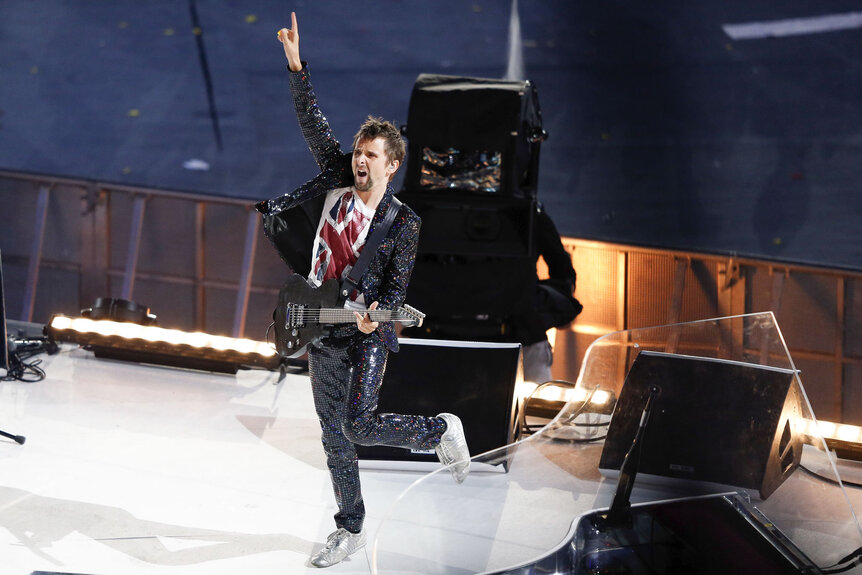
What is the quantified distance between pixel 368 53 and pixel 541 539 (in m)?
5.42

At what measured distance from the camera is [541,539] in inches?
89.6

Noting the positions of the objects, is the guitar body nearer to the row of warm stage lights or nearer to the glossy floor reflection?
the glossy floor reflection

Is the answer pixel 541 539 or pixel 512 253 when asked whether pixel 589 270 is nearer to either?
pixel 512 253

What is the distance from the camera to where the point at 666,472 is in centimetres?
234

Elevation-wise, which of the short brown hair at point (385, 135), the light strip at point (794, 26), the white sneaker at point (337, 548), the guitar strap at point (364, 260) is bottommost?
the white sneaker at point (337, 548)

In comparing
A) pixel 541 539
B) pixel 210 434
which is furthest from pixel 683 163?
pixel 541 539

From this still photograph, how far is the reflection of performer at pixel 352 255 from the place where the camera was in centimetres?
284

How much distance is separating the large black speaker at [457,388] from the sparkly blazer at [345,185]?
3.09 ft

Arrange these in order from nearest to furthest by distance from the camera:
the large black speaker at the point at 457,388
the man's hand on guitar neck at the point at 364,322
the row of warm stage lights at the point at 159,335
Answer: the man's hand on guitar neck at the point at 364,322
the large black speaker at the point at 457,388
the row of warm stage lights at the point at 159,335

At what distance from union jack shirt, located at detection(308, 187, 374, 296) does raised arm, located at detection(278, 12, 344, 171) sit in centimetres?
8

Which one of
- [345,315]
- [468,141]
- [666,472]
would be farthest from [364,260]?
[468,141]

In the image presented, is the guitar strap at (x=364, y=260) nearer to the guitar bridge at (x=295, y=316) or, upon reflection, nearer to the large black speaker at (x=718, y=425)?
the guitar bridge at (x=295, y=316)

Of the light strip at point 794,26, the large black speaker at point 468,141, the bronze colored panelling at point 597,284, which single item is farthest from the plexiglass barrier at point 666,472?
the light strip at point 794,26

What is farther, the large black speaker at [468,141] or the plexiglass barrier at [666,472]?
the large black speaker at [468,141]
